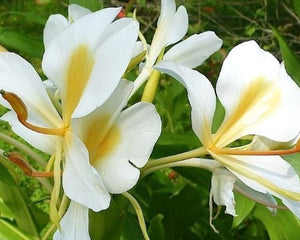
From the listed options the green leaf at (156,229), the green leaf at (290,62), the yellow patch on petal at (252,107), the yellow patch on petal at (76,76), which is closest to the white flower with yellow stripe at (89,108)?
the yellow patch on petal at (76,76)

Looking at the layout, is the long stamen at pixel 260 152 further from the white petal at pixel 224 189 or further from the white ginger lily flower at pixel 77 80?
the white ginger lily flower at pixel 77 80

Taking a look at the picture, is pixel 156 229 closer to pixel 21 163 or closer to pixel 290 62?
pixel 290 62

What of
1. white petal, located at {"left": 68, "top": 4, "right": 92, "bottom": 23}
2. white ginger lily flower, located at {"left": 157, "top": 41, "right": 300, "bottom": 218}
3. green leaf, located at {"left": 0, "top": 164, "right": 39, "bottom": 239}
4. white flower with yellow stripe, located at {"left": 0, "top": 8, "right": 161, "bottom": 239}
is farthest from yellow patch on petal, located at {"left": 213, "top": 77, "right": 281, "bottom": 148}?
green leaf, located at {"left": 0, "top": 164, "right": 39, "bottom": 239}

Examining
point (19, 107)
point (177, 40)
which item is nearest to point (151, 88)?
→ point (177, 40)

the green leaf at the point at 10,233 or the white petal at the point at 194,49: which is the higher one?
the white petal at the point at 194,49

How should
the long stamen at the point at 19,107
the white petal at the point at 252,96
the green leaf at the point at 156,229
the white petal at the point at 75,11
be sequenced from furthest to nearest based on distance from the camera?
the green leaf at the point at 156,229 < the white petal at the point at 75,11 < the white petal at the point at 252,96 < the long stamen at the point at 19,107

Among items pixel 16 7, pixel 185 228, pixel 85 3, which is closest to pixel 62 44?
pixel 85 3

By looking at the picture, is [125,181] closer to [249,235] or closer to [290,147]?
[290,147]
